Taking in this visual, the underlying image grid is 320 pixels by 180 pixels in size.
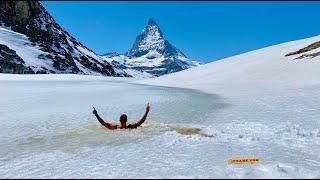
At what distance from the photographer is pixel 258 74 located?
43.0 metres

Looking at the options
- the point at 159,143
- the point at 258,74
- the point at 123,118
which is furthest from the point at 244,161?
the point at 258,74

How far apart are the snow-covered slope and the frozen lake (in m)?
11.7

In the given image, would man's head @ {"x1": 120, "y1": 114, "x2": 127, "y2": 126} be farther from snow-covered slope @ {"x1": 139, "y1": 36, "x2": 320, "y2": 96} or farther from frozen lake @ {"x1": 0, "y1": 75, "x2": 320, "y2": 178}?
snow-covered slope @ {"x1": 139, "y1": 36, "x2": 320, "y2": 96}

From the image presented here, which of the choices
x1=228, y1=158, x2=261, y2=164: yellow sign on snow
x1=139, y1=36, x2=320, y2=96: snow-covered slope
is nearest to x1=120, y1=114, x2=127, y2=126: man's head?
x1=228, y1=158, x2=261, y2=164: yellow sign on snow

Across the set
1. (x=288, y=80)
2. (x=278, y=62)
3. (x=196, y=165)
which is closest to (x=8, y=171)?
(x=196, y=165)

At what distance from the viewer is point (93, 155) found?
11.7 meters

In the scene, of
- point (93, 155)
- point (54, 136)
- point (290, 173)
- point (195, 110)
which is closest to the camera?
point (290, 173)

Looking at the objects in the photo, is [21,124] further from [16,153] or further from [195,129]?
[195,129]

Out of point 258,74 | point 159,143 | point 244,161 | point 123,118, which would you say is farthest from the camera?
point 258,74

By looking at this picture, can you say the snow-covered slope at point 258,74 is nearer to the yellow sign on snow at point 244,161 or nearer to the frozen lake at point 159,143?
the frozen lake at point 159,143

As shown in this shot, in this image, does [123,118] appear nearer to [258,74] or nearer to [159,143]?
[159,143]

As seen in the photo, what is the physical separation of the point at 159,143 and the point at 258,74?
102ft

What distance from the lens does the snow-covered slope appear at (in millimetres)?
33844

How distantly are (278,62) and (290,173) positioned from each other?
40.4 metres
